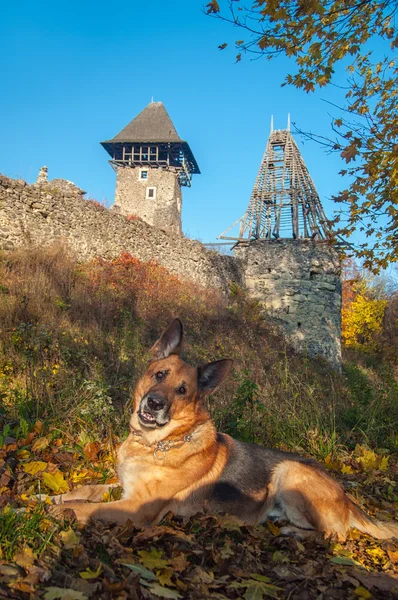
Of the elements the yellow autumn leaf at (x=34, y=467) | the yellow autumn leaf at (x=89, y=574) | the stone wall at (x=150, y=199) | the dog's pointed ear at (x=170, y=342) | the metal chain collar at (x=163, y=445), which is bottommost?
the yellow autumn leaf at (x=89, y=574)

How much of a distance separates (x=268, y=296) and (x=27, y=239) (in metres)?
12.8

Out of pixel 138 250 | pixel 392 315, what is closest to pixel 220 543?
pixel 138 250

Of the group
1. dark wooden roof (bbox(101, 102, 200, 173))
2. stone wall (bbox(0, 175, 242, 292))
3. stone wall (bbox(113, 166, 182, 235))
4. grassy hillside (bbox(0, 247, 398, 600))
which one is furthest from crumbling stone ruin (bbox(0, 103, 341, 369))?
dark wooden roof (bbox(101, 102, 200, 173))

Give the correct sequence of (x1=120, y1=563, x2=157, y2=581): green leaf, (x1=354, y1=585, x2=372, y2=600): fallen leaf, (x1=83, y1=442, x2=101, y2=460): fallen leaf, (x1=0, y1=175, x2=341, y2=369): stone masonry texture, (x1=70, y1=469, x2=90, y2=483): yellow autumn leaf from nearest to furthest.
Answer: (x1=120, y1=563, x2=157, y2=581): green leaf → (x1=354, y1=585, x2=372, y2=600): fallen leaf → (x1=70, y1=469, x2=90, y2=483): yellow autumn leaf → (x1=83, y1=442, x2=101, y2=460): fallen leaf → (x1=0, y1=175, x2=341, y2=369): stone masonry texture

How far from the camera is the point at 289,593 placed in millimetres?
2416

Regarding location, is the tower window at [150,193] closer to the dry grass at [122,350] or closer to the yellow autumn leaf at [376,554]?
the dry grass at [122,350]

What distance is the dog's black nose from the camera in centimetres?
338

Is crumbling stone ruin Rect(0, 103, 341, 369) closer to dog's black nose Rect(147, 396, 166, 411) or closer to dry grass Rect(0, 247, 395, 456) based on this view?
dry grass Rect(0, 247, 395, 456)

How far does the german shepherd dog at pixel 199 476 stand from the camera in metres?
3.23

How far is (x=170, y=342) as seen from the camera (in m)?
3.81

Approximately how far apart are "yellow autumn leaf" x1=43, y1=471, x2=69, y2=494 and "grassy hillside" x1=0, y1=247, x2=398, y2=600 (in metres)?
0.01

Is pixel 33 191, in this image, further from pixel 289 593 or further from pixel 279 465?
pixel 289 593

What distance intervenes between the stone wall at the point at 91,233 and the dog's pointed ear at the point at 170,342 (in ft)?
39.7

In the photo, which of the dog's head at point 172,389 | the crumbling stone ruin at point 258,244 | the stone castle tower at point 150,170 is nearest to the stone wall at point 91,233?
the crumbling stone ruin at point 258,244
